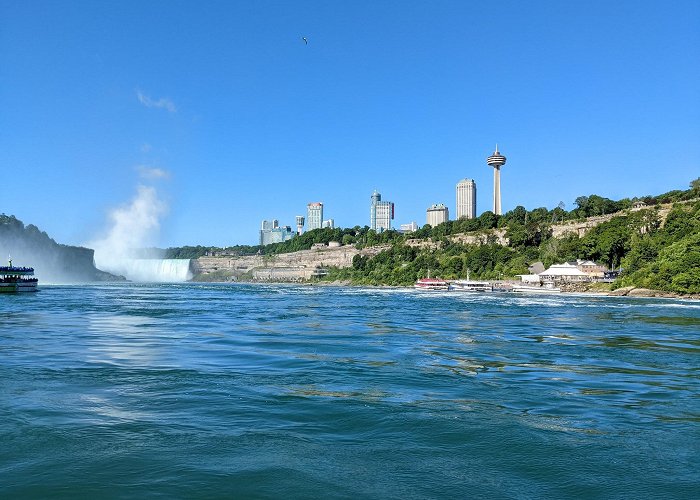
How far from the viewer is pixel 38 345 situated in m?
17.0

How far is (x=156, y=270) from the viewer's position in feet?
607

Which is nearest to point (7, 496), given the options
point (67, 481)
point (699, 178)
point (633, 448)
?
point (67, 481)

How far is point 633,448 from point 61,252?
15655cm

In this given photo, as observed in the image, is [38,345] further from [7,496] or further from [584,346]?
[584,346]

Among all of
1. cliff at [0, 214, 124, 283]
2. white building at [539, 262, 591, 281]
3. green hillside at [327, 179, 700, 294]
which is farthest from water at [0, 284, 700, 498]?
cliff at [0, 214, 124, 283]

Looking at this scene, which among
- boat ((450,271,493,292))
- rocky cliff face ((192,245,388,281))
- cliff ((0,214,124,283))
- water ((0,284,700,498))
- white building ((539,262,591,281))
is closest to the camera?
water ((0,284,700,498))

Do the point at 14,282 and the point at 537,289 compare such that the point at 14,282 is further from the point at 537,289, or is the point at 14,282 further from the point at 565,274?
the point at 565,274

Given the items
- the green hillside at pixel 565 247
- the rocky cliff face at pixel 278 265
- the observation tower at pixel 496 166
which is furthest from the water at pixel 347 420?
the observation tower at pixel 496 166

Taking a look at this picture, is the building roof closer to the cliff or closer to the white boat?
the white boat

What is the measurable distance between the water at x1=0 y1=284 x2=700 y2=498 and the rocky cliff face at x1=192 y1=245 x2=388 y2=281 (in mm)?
132836

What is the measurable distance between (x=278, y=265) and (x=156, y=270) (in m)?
42.4

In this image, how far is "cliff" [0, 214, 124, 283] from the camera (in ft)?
419

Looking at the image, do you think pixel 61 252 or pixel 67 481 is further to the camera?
pixel 61 252

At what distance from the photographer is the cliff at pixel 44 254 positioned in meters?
128
